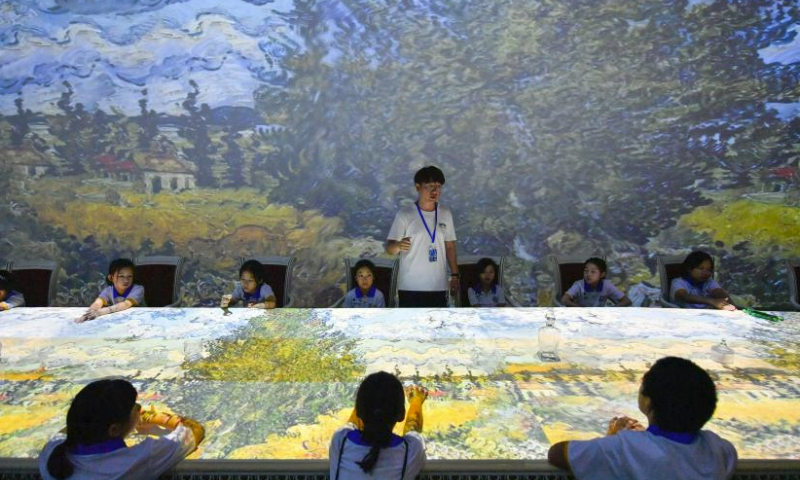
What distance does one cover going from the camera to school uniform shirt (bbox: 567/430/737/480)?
154cm

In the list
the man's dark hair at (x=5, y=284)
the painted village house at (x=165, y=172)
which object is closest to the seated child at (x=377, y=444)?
the man's dark hair at (x=5, y=284)

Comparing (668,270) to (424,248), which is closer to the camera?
(424,248)

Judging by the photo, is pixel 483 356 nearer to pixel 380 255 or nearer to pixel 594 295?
pixel 594 295

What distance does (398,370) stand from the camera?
7.90ft

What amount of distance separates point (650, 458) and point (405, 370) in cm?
105

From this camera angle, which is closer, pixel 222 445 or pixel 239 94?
pixel 222 445

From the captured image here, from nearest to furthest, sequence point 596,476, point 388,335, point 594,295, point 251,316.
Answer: point 596,476 → point 388,335 → point 251,316 → point 594,295

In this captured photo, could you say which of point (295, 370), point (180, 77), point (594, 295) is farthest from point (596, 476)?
point (180, 77)

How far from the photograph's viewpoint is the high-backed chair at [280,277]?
4398 millimetres

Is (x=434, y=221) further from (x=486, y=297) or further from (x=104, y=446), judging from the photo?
(x=104, y=446)

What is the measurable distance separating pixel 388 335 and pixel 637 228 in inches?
152

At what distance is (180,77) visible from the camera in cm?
601

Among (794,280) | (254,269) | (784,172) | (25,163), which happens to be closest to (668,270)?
(794,280)

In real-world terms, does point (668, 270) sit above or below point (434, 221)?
below
